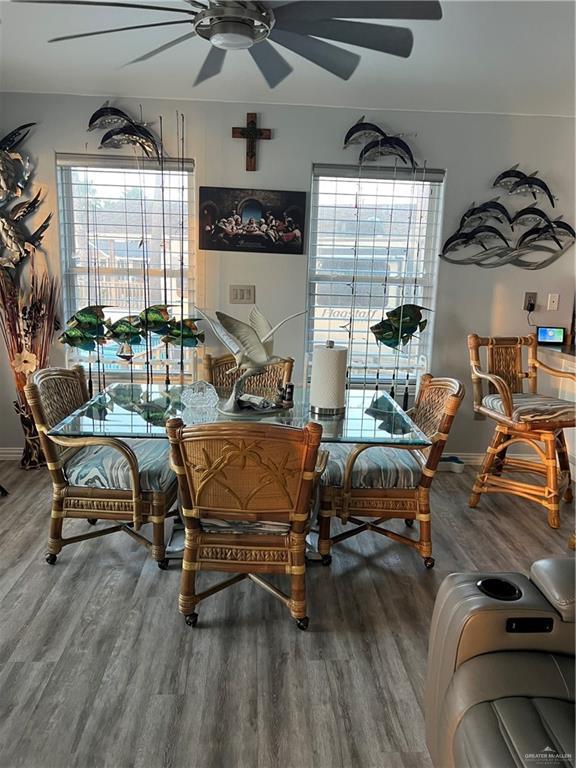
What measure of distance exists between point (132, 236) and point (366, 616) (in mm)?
2717

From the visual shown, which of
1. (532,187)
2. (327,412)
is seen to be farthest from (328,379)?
(532,187)

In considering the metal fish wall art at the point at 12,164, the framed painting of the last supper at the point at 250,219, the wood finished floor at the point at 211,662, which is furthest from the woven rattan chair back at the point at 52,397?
the metal fish wall art at the point at 12,164

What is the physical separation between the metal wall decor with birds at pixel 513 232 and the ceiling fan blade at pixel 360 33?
1.79 metres

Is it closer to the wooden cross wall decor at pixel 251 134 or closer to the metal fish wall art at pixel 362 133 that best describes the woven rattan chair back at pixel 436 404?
the metal fish wall art at pixel 362 133

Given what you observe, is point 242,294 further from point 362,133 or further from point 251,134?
point 362,133

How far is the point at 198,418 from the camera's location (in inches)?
90.8

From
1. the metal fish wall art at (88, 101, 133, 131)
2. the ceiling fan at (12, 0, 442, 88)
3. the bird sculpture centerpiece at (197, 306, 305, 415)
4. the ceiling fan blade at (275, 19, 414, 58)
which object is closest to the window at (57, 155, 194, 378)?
the metal fish wall art at (88, 101, 133, 131)

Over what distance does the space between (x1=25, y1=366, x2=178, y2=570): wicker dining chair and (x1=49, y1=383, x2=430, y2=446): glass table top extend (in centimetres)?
9

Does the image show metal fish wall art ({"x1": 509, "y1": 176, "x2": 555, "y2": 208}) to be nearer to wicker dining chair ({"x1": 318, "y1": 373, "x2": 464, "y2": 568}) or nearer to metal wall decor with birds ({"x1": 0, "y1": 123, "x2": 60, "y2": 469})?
wicker dining chair ({"x1": 318, "y1": 373, "x2": 464, "y2": 568})

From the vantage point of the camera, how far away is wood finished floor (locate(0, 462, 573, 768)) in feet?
4.90

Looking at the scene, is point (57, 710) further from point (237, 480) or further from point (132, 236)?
point (132, 236)

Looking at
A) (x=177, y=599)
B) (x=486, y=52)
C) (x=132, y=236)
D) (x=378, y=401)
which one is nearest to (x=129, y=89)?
(x=132, y=236)

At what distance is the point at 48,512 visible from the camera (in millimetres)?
2875

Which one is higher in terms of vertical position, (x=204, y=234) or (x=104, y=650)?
(x=204, y=234)
